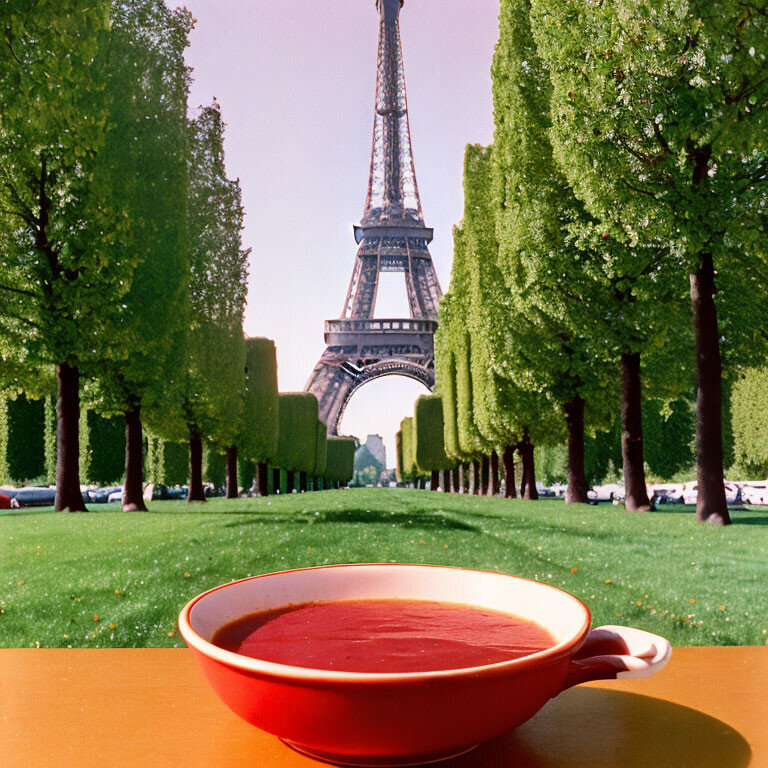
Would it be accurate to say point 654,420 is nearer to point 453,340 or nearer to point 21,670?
point 453,340

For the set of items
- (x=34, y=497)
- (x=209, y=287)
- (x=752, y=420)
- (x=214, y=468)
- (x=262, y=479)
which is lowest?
(x=34, y=497)

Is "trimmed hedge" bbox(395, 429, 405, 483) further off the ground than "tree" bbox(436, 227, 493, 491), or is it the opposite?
"tree" bbox(436, 227, 493, 491)

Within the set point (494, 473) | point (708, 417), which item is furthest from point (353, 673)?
point (494, 473)

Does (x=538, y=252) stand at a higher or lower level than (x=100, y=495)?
higher

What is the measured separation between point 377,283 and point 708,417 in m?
28.2

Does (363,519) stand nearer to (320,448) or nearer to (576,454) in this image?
(576,454)

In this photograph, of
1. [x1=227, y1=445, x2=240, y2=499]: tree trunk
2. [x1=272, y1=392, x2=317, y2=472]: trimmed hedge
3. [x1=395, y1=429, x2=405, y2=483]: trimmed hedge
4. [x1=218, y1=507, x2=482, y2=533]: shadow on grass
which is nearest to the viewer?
[x1=218, y1=507, x2=482, y2=533]: shadow on grass

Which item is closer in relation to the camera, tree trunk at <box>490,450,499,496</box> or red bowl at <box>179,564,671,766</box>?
red bowl at <box>179,564,671,766</box>

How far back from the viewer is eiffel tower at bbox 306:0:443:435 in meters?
29.3

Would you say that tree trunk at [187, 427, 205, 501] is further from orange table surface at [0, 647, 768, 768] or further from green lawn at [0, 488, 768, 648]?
orange table surface at [0, 647, 768, 768]

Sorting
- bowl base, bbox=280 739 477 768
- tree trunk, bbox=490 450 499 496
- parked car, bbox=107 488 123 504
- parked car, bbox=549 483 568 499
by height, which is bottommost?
parked car, bbox=549 483 568 499

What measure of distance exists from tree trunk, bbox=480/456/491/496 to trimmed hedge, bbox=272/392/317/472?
250 inches

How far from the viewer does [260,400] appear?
1689 centimetres

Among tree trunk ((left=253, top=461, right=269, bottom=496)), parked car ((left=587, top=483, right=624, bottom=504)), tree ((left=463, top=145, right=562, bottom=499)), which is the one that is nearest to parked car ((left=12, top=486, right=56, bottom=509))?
tree trunk ((left=253, top=461, right=269, bottom=496))
